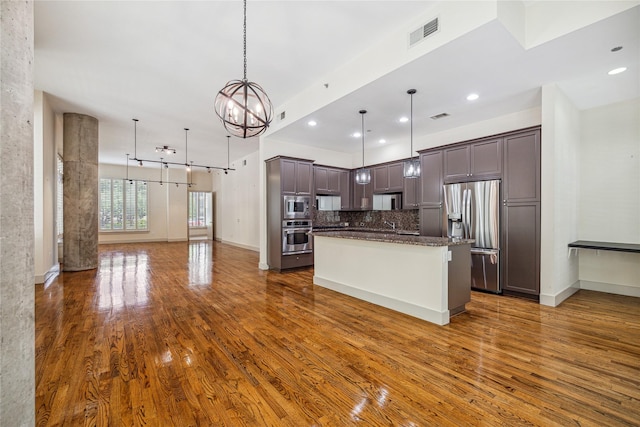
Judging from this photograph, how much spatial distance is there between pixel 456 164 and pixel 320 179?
3220 mm

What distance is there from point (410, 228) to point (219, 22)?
548 centimetres

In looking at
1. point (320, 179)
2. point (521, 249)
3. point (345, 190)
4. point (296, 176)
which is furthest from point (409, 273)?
point (345, 190)

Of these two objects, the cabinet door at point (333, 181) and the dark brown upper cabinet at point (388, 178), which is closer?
the dark brown upper cabinet at point (388, 178)

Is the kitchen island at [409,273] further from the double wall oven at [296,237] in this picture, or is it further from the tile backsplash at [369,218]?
the tile backsplash at [369,218]

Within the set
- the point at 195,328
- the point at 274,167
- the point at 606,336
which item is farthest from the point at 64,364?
the point at 606,336

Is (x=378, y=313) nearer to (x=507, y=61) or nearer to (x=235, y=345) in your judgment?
(x=235, y=345)

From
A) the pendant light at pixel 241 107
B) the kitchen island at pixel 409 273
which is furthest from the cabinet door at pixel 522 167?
the pendant light at pixel 241 107

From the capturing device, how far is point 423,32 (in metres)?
3.13

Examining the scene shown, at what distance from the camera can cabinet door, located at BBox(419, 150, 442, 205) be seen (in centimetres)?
548

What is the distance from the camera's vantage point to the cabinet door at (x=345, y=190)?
7.68 meters

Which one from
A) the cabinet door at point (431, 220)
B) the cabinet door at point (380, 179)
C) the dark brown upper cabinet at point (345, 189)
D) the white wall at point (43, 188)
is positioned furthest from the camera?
the dark brown upper cabinet at point (345, 189)

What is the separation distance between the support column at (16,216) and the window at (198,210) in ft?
45.8

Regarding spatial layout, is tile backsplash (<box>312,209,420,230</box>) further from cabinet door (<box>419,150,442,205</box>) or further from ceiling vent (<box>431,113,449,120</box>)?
ceiling vent (<box>431,113,449,120</box>)

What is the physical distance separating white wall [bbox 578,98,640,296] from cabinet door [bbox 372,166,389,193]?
141 inches
